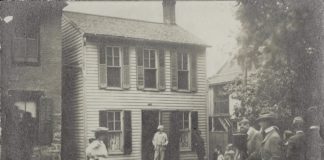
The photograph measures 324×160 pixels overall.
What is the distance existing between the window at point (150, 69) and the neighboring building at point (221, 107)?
4.09 meters

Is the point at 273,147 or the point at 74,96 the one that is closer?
the point at 273,147

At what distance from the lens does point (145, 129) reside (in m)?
18.8

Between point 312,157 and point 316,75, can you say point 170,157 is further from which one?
point 312,157

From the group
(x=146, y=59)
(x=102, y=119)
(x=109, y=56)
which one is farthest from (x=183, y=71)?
(x=102, y=119)

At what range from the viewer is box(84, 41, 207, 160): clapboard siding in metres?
17.5

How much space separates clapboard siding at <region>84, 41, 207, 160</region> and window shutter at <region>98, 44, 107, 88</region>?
165mm

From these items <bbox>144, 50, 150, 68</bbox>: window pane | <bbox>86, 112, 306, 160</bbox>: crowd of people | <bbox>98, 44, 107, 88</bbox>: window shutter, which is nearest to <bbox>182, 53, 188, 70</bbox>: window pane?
<bbox>144, 50, 150, 68</bbox>: window pane

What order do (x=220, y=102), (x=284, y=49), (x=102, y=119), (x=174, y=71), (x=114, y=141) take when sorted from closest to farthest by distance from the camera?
(x=284, y=49), (x=102, y=119), (x=114, y=141), (x=174, y=71), (x=220, y=102)

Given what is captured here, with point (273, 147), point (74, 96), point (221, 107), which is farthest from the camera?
point (221, 107)

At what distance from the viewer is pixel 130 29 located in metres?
19.4

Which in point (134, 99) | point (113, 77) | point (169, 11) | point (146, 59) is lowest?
point (134, 99)

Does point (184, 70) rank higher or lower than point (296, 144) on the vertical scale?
higher

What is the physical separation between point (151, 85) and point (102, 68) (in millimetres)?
Result: 2349

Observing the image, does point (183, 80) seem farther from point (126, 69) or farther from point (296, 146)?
point (296, 146)
